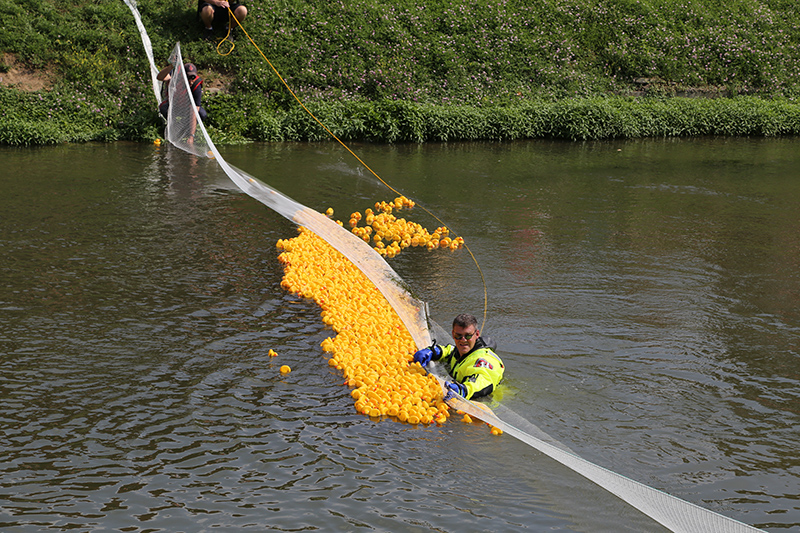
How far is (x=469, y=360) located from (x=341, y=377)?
1231mm

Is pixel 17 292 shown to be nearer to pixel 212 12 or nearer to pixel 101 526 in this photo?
pixel 101 526

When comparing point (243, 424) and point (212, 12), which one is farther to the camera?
point (212, 12)

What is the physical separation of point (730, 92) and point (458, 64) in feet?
32.1

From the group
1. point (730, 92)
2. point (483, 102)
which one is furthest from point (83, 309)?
point (730, 92)

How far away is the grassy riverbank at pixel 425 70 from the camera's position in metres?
17.7

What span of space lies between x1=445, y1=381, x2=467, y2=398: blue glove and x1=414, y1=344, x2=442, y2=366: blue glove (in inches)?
22.0

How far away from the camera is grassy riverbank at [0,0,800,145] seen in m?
17.7

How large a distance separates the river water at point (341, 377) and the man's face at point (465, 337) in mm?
503

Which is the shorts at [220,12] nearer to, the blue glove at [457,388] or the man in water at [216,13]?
the man in water at [216,13]

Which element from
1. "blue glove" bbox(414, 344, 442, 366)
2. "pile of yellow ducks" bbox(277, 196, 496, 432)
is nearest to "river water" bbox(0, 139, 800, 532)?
"pile of yellow ducks" bbox(277, 196, 496, 432)

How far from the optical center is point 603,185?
1534 cm

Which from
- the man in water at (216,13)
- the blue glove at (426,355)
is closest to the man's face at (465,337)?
the blue glove at (426,355)

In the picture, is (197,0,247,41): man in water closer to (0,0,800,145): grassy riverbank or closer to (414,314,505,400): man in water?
(0,0,800,145): grassy riverbank

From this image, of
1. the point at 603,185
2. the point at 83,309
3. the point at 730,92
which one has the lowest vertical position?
the point at 83,309
